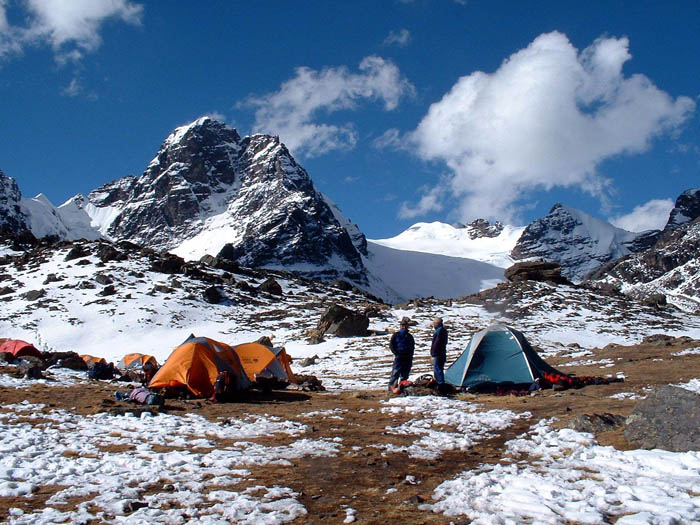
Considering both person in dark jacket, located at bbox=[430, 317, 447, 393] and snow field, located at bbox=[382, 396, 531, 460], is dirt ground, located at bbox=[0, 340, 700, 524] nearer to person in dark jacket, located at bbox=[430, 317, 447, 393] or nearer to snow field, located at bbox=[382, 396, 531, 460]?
snow field, located at bbox=[382, 396, 531, 460]

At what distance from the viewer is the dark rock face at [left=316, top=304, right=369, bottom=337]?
3794 cm

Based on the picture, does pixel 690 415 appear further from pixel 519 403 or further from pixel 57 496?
pixel 57 496

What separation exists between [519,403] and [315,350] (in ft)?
73.3

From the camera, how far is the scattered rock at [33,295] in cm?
4694

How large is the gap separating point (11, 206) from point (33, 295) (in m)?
155

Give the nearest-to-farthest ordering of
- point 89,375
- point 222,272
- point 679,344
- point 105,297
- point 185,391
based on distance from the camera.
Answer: point 185,391, point 89,375, point 679,344, point 105,297, point 222,272

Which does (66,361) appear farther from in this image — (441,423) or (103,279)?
(103,279)

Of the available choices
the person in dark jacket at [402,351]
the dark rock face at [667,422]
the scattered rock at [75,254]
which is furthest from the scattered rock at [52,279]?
the dark rock face at [667,422]

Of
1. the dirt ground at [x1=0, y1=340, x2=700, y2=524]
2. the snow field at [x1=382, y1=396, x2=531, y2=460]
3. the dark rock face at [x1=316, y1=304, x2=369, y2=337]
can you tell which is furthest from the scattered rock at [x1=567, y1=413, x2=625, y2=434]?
the dark rock face at [x1=316, y1=304, x2=369, y2=337]

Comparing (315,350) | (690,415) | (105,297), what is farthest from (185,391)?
(105,297)

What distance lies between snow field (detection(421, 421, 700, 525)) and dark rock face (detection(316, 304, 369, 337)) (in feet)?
100

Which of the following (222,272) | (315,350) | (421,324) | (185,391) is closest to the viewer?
(185,391)

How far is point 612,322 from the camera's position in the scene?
44.4 metres

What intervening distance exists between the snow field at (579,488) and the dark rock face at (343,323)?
30.6 m
